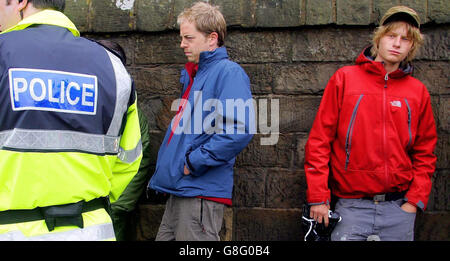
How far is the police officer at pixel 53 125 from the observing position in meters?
1.85

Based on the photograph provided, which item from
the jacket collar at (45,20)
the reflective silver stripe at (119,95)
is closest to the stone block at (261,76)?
the reflective silver stripe at (119,95)

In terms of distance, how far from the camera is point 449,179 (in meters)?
3.44

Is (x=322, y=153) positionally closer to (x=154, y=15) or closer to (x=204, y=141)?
(x=204, y=141)

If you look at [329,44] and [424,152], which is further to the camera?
[329,44]

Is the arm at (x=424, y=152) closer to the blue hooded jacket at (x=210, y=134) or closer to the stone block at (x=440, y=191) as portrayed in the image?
the stone block at (x=440, y=191)

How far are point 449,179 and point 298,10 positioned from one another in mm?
1678

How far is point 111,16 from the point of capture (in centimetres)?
372

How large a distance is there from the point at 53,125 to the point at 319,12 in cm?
225

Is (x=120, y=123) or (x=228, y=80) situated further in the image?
(x=228, y=80)

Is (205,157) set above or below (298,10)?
below

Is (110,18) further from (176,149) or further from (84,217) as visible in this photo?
(84,217)

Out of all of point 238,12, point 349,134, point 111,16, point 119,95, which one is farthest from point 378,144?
point 111,16

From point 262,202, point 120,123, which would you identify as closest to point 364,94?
point 262,202

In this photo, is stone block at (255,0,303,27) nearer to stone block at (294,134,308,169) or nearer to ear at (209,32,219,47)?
ear at (209,32,219,47)
